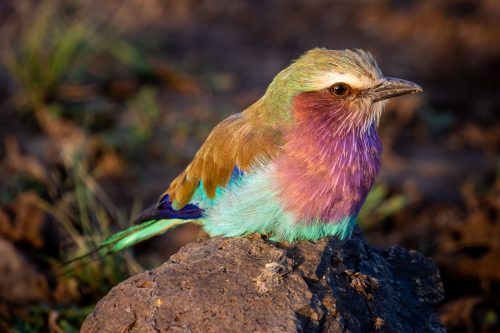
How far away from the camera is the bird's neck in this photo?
12.0 ft

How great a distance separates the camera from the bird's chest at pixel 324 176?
366cm

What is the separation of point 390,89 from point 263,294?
47.6 inches

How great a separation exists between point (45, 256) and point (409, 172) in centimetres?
320

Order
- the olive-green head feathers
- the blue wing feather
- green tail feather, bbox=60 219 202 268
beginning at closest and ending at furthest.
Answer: the olive-green head feathers < the blue wing feather < green tail feather, bbox=60 219 202 268

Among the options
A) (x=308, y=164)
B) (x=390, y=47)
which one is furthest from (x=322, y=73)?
(x=390, y=47)

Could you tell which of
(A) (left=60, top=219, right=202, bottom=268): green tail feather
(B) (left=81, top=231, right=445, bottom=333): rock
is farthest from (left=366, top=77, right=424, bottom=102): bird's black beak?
(A) (left=60, top=219, right=202, bottom=268): green tail feather

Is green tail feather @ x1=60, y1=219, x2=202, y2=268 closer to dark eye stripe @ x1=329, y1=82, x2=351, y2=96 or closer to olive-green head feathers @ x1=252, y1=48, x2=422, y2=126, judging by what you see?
olive-green head feathers @ x1=252, y1=48, x2=422, y2=126

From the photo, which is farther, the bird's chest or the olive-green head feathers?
the olive-green head feathers

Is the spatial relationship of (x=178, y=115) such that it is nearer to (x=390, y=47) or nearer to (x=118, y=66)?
(x=118, y=66)

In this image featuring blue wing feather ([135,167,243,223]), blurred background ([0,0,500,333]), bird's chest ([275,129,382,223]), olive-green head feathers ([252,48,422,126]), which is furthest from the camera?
blurred background ([0,0,500,333])

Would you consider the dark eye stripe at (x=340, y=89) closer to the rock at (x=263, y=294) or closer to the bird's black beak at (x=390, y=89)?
the bird's black beak at (x=390, y=89)

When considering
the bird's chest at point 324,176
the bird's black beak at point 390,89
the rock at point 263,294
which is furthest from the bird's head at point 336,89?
the rock at point 263,294

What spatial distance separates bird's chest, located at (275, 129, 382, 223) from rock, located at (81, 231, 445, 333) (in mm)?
149

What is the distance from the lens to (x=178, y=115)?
7.38 metres
